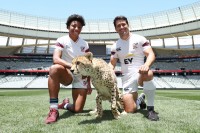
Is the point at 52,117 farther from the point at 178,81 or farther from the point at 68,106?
the point at 178,81

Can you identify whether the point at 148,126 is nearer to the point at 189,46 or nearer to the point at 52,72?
the point at 52,72

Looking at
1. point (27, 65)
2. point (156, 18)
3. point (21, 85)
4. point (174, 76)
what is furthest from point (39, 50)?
point (174, 76)

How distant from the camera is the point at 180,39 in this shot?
61.1 meters

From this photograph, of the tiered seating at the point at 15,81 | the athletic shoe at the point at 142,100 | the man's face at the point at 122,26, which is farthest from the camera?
the tiered seating at the point at 15,81

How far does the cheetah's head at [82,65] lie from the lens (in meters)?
4.62

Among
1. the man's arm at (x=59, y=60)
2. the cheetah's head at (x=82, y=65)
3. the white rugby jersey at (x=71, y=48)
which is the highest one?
the white rugby jersey at (x=71, y=48)

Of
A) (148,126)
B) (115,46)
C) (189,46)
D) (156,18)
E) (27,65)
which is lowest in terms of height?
(148,126)

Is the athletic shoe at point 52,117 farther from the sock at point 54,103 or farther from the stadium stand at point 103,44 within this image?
the stadium stand at point 103,44

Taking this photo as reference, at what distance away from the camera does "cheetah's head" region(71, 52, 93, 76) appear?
A: 15.2 ft

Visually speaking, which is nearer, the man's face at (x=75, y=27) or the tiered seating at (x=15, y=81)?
the man's face at (x=75, y=27)

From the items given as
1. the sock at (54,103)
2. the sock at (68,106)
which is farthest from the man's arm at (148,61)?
the sock at (68,106)

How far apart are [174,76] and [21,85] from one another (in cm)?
3496

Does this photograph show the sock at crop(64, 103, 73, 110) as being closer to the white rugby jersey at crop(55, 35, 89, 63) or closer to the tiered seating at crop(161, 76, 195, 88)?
the white rugby jersey at crop(55, 35, 89, 63)

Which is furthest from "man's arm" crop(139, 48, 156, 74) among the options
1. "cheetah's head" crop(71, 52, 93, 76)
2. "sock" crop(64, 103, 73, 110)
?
"sock" crop(64, 103, 73, 110)
